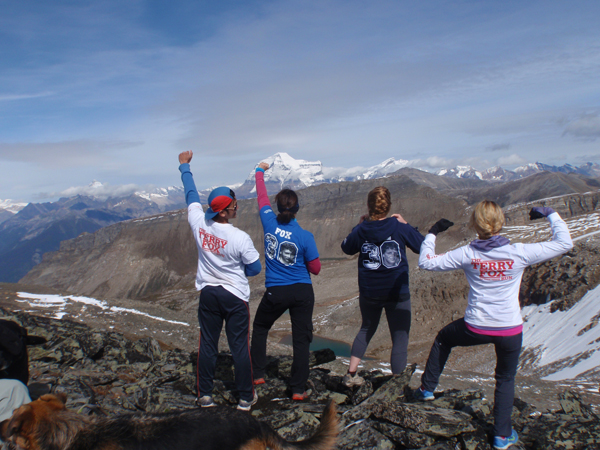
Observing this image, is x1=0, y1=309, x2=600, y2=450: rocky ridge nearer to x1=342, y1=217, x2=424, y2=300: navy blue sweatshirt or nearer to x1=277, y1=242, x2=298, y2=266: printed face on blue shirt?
x1=342, y1=217, x2=424, y2=300: navy blue sweatshirt

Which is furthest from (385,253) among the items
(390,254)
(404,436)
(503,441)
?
(503,441)

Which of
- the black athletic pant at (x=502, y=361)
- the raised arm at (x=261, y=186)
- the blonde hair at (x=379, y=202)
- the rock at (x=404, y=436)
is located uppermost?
the raised arm at (x=261, y=186)

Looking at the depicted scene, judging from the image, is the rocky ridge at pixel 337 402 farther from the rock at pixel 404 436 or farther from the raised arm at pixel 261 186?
the raised arm at pixel 261 186

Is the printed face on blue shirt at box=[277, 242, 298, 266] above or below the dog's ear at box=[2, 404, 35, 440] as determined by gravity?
above

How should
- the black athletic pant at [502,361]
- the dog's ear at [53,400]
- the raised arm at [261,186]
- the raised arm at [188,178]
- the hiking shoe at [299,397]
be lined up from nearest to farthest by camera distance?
1. the dog's ear at [53,400]
2. the black athletic pant at [502,361]
3. the hiking shoe at [299,397]
4. the raised arm at [188,178]
5. the raised arm at [261,186]

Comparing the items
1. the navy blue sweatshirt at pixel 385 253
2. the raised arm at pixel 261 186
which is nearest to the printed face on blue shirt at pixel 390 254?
the navy blue sweatshirt at pixel 385 253

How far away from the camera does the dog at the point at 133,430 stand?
8.52 feet

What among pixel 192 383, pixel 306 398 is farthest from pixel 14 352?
pixel 306 398

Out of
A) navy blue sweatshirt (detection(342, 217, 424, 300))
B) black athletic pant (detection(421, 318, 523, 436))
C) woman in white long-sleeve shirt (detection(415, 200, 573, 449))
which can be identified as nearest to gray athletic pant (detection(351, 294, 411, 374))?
navy blue sweatshirt (detection(342, 217, 424, 300))

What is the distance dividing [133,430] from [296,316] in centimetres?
336

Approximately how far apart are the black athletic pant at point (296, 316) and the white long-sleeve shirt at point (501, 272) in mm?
2381

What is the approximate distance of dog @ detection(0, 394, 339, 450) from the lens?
260 centimetres

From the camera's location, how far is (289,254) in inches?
234

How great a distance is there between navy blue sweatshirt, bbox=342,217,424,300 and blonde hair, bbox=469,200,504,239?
44.6 inches
